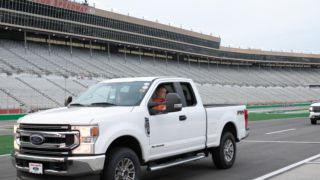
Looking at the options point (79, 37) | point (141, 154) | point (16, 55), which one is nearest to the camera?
point (141, 154)

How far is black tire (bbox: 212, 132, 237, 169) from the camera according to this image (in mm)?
10305

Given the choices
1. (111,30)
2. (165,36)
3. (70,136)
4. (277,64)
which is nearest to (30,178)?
(70,136)

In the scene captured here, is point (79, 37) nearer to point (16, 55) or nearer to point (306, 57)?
point (16, 55)

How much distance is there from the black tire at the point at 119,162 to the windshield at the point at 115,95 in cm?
98

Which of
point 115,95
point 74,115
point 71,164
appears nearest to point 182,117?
point 115,95

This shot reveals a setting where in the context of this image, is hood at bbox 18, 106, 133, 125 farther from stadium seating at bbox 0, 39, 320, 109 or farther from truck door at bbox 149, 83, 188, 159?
stadium seating at bbox 0, 39, 320, 109

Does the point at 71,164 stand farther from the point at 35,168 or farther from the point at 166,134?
the point at 166,134

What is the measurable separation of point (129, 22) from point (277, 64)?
188 feet

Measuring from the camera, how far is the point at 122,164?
731 cm

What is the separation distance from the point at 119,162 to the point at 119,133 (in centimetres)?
46

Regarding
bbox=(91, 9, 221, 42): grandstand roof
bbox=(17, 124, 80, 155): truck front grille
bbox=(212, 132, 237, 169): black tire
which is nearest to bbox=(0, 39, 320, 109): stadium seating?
bbox=(91, 9, 221, 42): grandstand roof

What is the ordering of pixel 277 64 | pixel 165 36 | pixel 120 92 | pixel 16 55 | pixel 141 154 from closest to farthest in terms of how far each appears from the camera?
pixel 141 154
pixel 120 92
pixel 16 55
pixel 165 36
pixel 277 64

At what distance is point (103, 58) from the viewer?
235ft

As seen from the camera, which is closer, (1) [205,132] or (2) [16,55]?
(1) [205,132]
